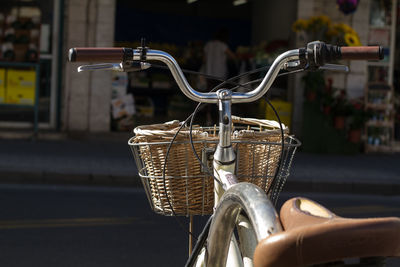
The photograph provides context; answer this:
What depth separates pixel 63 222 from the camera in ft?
23.3

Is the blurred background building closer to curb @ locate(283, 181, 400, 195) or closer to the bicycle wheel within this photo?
curb @ locate(283, 181, 400, 195)

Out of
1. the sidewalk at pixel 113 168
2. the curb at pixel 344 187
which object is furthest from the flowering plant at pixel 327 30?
the curb at pixel 344 187

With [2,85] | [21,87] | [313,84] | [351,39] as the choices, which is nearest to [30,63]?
[21,87]

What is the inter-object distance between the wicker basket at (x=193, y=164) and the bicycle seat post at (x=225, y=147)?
0.22 metres

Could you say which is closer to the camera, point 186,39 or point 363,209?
point 363,209

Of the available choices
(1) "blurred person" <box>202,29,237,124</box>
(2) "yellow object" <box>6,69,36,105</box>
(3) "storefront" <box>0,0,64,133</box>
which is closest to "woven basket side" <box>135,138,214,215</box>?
(3) "storefront" <box>0,0,64,133</box>

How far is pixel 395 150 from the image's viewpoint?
47.2ft

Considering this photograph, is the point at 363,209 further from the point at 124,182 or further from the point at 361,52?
the point at 361,52

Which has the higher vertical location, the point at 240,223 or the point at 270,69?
the point at 270,69

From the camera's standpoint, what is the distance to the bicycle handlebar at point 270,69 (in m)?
2.72

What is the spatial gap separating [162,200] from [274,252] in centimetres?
136

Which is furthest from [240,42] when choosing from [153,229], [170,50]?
[153,229]

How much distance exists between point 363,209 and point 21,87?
723 centimetres

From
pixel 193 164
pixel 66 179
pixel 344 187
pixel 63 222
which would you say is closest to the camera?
pixel 193 164
